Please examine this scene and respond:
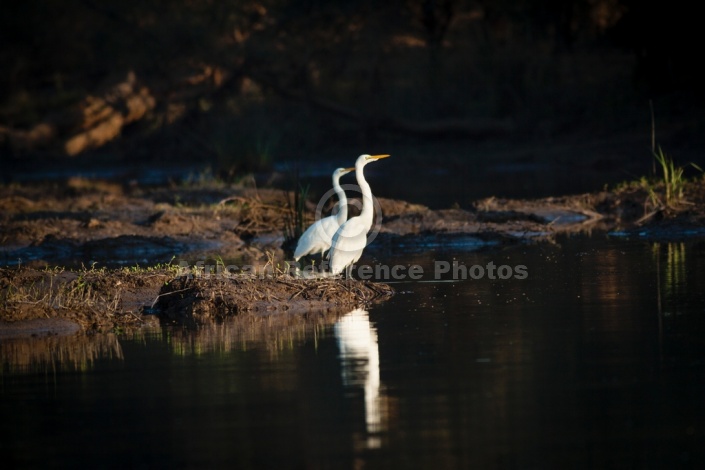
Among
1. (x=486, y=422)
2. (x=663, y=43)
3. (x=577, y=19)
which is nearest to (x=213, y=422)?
(x=486, y=422)

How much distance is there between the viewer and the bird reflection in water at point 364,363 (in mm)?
7285

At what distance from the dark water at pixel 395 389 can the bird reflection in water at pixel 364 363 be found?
0.9 inches

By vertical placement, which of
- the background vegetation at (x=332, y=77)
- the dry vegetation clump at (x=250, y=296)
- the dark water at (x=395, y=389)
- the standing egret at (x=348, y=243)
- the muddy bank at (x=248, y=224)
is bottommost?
the dark water at (x=395, y=389)

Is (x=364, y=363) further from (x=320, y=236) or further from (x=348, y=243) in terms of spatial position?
(x=320, y=236)

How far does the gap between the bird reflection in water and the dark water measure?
0.02m

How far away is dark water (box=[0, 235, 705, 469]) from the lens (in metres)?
6.66

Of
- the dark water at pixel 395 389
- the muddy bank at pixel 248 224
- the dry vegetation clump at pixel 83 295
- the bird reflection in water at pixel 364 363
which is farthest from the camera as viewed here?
the muddy bank at pixel 248 224

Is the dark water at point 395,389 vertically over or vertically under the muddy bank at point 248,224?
under

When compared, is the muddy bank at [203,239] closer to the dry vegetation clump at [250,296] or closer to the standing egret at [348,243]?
the dry vegetation clump at [250,296]

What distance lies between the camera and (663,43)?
32406mm

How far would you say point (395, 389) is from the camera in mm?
8094

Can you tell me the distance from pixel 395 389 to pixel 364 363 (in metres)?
0.99

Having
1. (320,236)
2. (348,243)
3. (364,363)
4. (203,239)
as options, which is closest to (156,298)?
(348,243)

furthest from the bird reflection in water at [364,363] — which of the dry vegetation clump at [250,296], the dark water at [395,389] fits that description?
the dry vegetation clump at [250,296]
